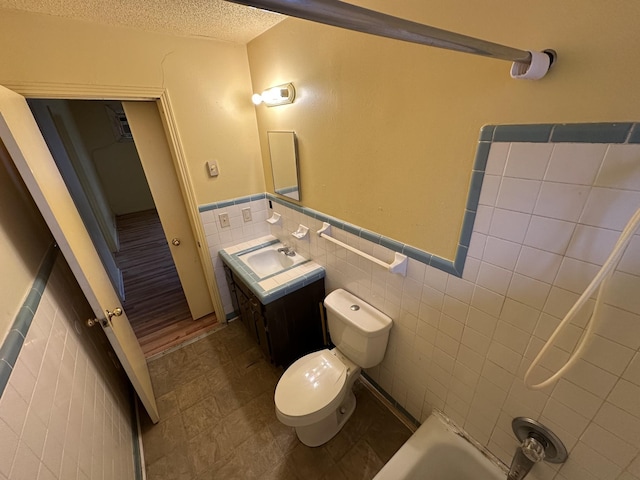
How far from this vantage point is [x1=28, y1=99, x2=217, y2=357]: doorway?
241 cm

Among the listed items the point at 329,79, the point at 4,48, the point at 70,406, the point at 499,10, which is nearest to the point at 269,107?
the point at 329,79

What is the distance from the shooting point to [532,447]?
966 mm

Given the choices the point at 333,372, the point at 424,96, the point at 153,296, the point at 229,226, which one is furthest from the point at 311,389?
the point at 153,296

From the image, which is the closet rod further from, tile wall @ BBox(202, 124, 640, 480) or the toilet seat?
the toilet seat

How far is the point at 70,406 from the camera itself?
0.91m

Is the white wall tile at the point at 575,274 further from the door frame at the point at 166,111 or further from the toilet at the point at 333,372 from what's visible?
the door frame at the point at 166,111

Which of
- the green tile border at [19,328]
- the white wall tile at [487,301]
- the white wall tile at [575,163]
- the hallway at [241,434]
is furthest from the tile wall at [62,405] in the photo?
the white wall tile at [575,163]

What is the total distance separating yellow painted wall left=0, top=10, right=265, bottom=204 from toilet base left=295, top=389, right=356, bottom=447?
165 cm

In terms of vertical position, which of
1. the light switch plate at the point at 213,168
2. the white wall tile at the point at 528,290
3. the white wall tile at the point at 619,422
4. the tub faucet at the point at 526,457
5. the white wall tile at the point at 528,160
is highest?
the white wall tile at the point at 528,160

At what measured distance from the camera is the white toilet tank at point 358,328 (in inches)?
53.9

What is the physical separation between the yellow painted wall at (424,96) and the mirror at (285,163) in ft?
0.24

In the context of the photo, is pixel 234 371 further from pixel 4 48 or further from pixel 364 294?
pixel 4 48

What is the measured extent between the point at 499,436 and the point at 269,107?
2.20 m

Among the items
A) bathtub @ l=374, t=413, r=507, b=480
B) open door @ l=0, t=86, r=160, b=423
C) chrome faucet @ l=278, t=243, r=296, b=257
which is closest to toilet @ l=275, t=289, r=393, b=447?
bathtub @ l=374, t=413, r=507, b=480
